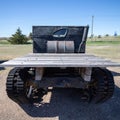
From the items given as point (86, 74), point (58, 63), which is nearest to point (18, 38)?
point (86, 74)

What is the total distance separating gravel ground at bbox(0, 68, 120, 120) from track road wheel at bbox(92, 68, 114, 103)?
0.50 metres

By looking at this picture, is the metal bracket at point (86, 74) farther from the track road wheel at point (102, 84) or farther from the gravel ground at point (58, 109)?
the gravel ground at point (58, 109)

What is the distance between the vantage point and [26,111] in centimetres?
495

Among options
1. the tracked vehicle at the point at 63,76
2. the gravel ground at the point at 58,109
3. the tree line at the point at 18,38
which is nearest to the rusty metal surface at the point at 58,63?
the tracked vehicle at the point at 63,76

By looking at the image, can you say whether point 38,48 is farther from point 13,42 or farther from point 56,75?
point 13,42

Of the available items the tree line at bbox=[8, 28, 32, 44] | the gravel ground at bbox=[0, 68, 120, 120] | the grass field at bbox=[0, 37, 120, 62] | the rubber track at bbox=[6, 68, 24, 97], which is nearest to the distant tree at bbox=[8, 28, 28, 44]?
the tree line at bbox=[8, 28, 32, 44]

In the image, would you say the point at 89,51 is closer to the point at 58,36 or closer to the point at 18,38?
the point at 58,36

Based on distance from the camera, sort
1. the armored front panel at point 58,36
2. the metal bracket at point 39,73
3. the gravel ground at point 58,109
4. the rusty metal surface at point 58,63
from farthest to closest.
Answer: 1. the armored front panel at point 58,36
2. the gravel ground at point 58,109
3. the metal bracket at point 39,73
4. the rusty metal surface at point 58,63

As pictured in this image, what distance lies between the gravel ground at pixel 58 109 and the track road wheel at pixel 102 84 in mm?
503

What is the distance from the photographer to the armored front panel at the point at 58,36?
24.1 ft

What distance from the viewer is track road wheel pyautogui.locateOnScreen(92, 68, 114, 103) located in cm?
432

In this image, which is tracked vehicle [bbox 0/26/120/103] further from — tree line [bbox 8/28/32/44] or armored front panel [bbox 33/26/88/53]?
tree line [bbox 8/28/32/44]

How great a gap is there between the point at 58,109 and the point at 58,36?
10.1 feet

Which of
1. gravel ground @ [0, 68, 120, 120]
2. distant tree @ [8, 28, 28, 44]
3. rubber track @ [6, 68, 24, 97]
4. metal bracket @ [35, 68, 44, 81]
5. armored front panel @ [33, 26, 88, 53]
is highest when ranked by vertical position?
armored front panel @ [33, 26, 88, 53]
